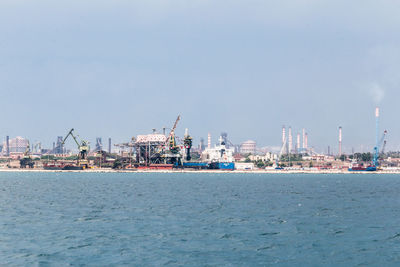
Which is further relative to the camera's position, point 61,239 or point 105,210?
point 105,210

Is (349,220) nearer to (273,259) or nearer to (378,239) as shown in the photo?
(378,239)

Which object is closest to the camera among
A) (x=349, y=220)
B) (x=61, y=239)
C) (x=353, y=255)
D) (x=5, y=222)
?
(x=353, y=255)

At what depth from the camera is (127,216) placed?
57219 millimetres

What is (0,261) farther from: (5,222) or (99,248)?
(5,222)

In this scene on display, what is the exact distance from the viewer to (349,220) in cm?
5578

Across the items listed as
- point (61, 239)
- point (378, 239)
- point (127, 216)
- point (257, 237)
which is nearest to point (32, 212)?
point (127, 216)

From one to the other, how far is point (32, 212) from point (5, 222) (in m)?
9.14

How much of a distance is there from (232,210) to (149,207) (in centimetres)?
1191

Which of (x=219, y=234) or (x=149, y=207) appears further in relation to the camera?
(x=149, y=207)

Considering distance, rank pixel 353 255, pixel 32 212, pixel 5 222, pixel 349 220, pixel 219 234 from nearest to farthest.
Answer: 1. pixel 353 255
2. pixel 219 234
3. pixel 5 222
4. pixel 349 220
5. pixel 32 212

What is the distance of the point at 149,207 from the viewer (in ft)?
224

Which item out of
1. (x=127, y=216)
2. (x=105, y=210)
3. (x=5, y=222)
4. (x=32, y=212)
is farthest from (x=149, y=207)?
(x=5, y=222)

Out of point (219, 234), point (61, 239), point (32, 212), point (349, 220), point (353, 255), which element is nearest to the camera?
point (353, 255)

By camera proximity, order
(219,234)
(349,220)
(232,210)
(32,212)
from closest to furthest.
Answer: (219,234) < (349,220) < (32,212) < (232,210)
